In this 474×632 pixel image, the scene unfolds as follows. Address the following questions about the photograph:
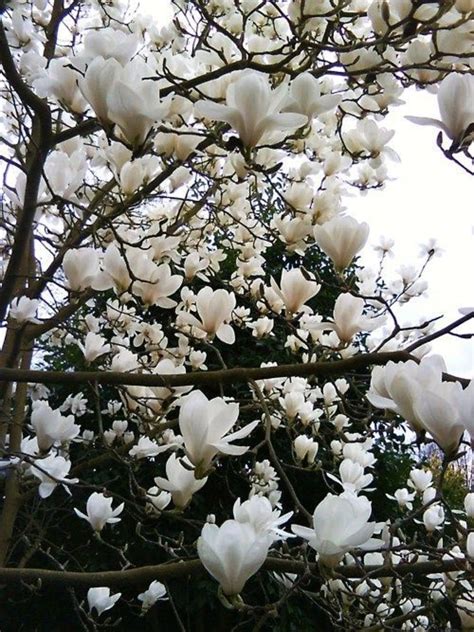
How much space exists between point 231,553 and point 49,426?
668mm

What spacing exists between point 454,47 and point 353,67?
0.20 metres

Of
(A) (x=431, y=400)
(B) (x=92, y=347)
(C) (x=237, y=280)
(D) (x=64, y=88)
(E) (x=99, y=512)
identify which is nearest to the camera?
(A) (x=431, y=400)

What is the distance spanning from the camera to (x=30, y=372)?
0.90 meters

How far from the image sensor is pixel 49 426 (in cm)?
119

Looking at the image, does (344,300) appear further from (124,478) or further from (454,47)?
(124,478)

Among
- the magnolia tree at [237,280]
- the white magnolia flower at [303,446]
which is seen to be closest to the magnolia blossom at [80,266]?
the magnolia tree at [237,280]

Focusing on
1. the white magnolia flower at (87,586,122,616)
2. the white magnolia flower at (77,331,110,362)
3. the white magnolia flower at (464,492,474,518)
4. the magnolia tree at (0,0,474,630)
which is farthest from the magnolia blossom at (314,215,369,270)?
the white magnolia flower at (87,586,122,616)

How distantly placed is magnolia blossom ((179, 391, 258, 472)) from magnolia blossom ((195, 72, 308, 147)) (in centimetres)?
30

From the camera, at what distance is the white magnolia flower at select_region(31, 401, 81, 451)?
46.6 inches

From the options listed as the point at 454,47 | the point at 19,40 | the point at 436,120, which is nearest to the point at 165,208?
the point at 19,40

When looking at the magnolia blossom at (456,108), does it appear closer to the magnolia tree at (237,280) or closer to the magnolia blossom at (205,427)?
the magnolia tree at (237,280)

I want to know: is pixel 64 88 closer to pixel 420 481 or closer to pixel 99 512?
pixel 99 512

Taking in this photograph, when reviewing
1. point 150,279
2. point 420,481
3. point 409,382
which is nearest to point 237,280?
point 420,481

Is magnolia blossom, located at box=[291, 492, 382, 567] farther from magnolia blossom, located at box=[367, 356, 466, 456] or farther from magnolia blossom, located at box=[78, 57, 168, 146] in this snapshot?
→ magnolia blossom, located at box=[78, 57, 168, 146]
